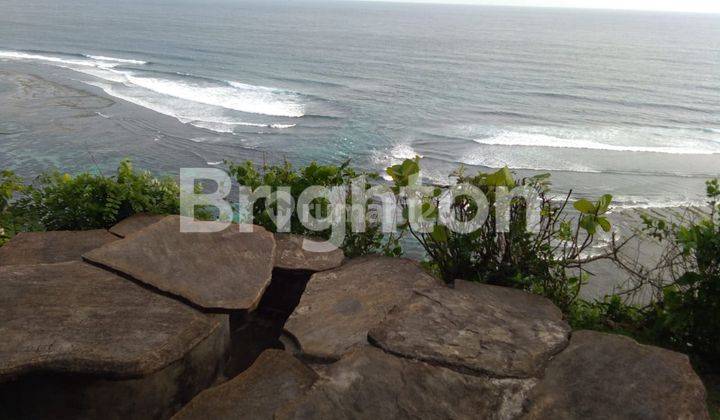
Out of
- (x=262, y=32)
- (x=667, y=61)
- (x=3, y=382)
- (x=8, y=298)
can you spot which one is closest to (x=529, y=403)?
(x=3, y=382)

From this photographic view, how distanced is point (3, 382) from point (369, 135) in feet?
61.5

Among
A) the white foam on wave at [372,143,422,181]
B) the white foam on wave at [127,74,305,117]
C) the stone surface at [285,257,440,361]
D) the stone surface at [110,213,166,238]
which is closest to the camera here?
the stone surface at [285,257,440,361]

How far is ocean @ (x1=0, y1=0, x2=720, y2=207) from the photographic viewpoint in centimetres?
1797

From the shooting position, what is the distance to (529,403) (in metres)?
2.78

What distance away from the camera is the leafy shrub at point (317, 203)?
4.64 meters

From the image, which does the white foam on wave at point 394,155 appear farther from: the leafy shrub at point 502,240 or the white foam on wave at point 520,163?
the leafy shrub at point 502,240

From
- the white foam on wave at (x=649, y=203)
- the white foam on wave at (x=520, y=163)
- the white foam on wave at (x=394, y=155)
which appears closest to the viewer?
the white foam on wave at (x=649, y=203)

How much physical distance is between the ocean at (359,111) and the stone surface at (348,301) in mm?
12218

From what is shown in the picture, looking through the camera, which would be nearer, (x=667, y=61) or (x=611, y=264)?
(x=611, y=264)

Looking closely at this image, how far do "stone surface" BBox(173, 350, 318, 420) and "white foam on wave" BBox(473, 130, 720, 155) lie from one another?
61.1 ft

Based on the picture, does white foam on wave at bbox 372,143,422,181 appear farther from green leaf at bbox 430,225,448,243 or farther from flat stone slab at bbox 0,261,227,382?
flat stone slab at bbox 0,261,227,382

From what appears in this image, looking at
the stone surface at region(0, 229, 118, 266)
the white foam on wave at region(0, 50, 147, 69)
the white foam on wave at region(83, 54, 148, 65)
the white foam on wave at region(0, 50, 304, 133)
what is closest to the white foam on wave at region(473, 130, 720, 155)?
the white foam on wave at region(0, 50, 304, 133)

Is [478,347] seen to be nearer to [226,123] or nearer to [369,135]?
[369,135]

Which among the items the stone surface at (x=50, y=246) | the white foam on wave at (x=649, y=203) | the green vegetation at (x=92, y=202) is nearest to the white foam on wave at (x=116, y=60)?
the white foam on wave at (x=649, y=203)
